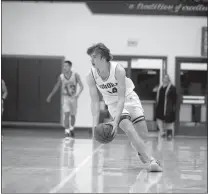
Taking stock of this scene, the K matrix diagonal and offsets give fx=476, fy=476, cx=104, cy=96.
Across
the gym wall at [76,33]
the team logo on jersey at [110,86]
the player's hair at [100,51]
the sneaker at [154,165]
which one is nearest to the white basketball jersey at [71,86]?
the sneaker at [154,165]

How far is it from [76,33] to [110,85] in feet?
33.3

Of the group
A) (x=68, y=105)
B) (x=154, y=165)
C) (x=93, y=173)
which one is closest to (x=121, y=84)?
(x=154, y=165)

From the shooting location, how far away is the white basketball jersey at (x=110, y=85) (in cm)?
141

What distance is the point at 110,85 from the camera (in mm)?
1512

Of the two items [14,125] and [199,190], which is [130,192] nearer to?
[199,190]

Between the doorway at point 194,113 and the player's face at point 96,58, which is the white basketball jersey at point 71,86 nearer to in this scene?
the player's face at point 96,58

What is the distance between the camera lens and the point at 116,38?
37.3 ft

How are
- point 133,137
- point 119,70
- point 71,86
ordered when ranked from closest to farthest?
1. point 119,70
2. point 133,137
3. point 71,86

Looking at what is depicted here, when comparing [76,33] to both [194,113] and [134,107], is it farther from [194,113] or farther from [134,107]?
[134,107]

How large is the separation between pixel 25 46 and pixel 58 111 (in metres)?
1.85

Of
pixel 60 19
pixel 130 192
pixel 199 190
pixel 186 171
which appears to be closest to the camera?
pixel 130 192

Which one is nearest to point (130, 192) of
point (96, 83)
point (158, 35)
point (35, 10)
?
point (96, 83)

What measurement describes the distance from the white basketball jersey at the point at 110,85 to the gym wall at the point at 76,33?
9.18m

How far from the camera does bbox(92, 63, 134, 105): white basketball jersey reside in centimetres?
141
